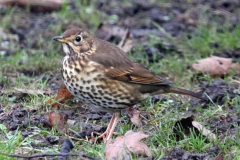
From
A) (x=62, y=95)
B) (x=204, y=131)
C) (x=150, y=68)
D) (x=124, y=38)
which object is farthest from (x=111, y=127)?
(x=124, y=38)

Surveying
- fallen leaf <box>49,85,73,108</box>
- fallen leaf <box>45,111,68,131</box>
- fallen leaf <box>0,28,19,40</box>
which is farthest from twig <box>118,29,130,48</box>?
fallen leaf <box>45,111,68,131</box>

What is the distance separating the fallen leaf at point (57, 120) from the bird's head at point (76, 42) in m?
0.56

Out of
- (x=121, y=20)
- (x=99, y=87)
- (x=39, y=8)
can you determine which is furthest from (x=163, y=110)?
(x=39, y=8)

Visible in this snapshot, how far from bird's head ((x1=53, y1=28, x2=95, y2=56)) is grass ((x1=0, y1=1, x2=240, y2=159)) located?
67 cm

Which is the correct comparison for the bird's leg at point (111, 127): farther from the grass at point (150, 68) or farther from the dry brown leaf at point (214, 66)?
the dry brown leaf at point (214, 66)

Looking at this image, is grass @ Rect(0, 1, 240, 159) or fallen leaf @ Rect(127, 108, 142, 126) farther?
fallen leaf @ Rect(127, 108, 142, 126)

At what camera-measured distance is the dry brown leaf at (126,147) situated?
135 inches

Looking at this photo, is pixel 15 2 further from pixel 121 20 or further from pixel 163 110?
pixel 163 110

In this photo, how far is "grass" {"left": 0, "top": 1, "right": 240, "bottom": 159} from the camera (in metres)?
3.69

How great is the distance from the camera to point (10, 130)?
3.97m

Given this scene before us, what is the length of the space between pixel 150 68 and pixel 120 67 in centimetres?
166

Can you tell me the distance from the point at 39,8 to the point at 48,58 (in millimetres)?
2089

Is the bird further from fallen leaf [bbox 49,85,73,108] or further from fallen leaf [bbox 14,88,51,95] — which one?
fallen leaf [bbox 14,88,51,95]

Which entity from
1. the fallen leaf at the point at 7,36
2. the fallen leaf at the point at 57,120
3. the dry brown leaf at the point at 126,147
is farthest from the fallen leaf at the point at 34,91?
the fallen leaf at the point at 7,36
